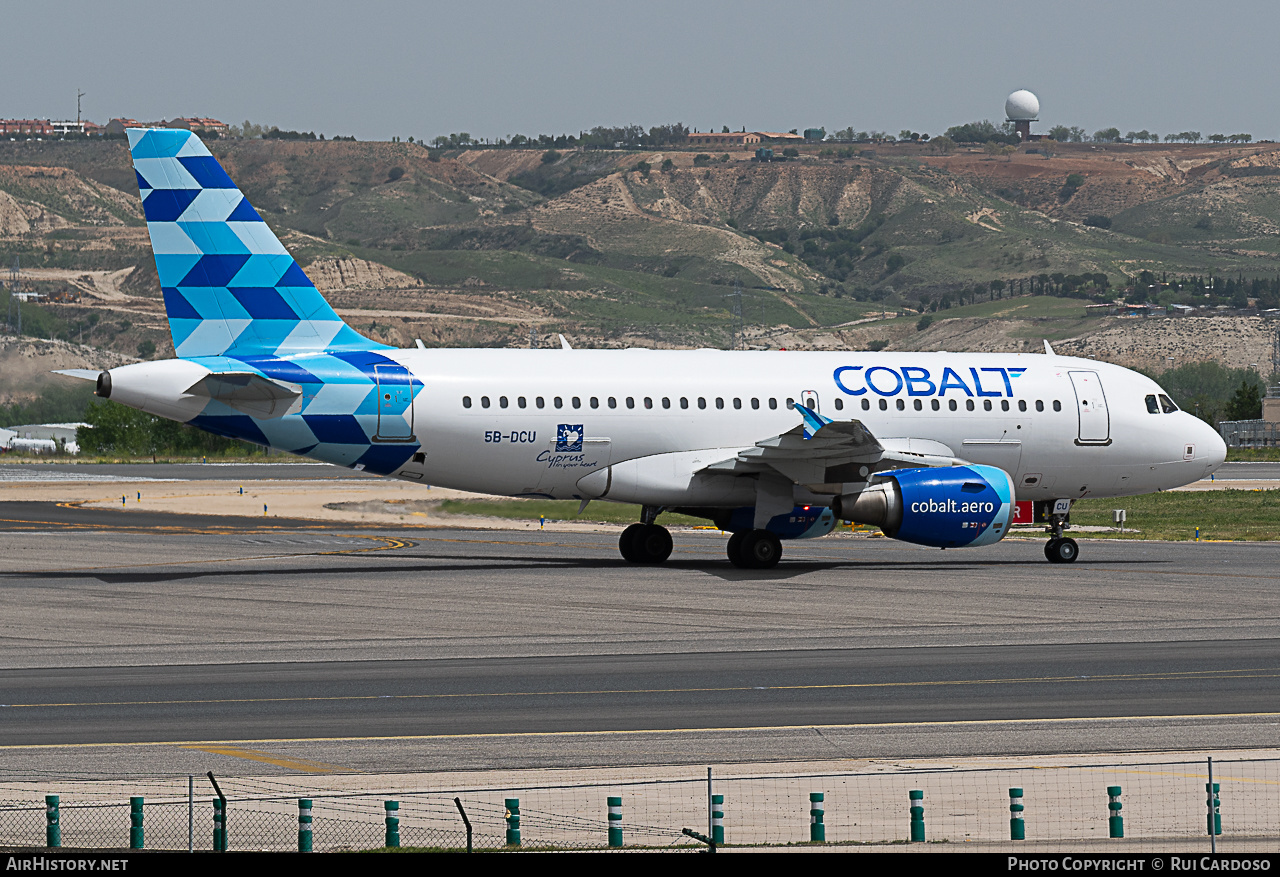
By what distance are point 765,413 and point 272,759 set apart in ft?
75.4

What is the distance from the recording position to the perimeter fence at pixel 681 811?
41.7ft

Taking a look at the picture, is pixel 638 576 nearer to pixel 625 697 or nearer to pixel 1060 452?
pixel 1060 452

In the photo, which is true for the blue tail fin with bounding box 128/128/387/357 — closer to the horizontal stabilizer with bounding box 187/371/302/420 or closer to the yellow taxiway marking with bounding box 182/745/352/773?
the horizontal stabilizer with bounding box 187/371/302/420

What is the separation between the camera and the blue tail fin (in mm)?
34438

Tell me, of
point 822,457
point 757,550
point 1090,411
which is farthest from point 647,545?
point 1090,411

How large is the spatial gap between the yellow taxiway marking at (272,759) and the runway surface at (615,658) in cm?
6

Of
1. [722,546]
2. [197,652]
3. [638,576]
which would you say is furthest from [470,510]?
[197,652]

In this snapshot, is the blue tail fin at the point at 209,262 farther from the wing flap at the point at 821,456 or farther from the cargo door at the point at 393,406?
the wing flap at the point at 821,456

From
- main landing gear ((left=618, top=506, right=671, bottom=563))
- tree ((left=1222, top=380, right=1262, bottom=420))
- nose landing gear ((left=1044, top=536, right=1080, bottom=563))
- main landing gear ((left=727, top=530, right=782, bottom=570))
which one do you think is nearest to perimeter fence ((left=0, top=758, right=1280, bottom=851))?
main landing gear ((left=727, top=530, right=782, bottom=570))

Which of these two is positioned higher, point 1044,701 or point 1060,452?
point 1060,452

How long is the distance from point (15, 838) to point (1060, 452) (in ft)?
104

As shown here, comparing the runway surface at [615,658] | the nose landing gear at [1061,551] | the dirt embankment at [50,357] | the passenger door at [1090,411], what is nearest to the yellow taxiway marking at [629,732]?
the runway surface at [615,658]

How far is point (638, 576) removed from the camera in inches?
1416

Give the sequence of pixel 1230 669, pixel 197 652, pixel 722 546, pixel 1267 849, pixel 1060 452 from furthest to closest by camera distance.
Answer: pixel 722 546 < pixel 1060 452 < pixel 197 652 < pixel 1230 669 < pixel 1267 849
